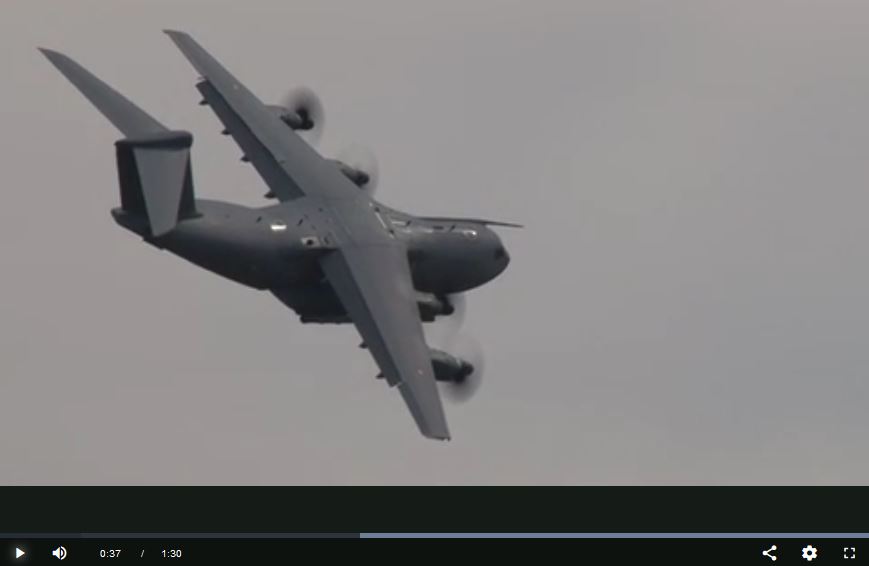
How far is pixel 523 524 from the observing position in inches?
1997

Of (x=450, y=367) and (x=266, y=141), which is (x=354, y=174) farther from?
(x=450, y=367)

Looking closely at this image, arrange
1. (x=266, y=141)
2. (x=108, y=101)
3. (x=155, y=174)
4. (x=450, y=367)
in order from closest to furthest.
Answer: (x=155, y=174) → (x=450, y=367) → (x=108, y=101) → (x=266, y=141)

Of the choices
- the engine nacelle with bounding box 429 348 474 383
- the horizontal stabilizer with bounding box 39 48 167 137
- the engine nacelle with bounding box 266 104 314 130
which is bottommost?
the engine nacelle with bounding box 429 348 474 383

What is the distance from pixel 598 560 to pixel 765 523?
4.03m

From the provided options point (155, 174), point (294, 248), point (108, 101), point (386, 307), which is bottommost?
point (386, 307)

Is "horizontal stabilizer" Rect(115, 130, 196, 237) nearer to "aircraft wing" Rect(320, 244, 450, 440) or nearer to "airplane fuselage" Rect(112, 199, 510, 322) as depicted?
"airplane fuselage" Rect(112, 199, 510, 322)

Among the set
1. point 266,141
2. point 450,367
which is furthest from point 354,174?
point 450,367

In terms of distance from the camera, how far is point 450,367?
80562mm

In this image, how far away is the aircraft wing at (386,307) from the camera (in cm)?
7831

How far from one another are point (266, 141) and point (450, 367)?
45.2 feet

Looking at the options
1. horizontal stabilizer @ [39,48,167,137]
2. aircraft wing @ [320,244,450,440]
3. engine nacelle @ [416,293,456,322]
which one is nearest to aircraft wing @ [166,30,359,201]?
aircraft wing @ [320,244,450,440]

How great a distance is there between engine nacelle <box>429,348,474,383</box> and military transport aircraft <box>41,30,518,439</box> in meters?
0.03

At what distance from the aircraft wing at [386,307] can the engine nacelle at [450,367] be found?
1.93 feet

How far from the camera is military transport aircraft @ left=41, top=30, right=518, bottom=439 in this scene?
76.9 m
